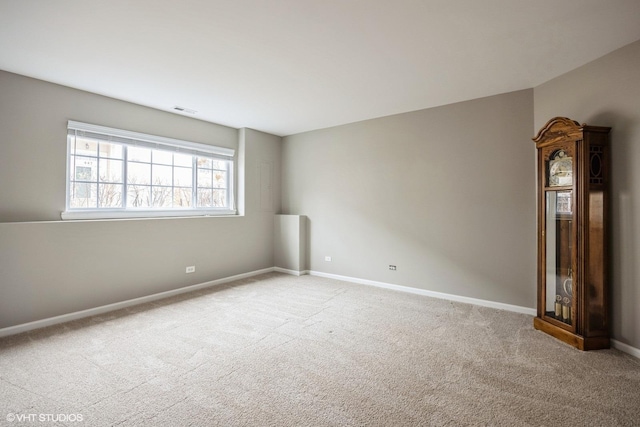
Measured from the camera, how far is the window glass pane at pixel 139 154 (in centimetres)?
405

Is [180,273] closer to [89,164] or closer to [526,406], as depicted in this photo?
[89,164]

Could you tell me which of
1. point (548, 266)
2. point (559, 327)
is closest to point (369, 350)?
point (559, 327)

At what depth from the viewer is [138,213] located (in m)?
4.09

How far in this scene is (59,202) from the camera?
3.40 metres

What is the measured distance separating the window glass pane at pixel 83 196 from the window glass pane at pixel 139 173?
0.44 metres

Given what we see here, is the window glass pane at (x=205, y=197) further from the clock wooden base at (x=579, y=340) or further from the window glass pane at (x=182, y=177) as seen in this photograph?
the clock wooden base at (x=579, y=340)

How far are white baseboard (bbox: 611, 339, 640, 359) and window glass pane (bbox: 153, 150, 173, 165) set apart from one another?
561cm

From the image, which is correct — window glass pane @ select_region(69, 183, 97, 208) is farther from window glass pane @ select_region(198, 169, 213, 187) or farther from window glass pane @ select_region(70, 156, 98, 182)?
window glass pane @ select_region(198, 169, 213, 187)

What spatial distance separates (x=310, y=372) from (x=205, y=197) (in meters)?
3.63

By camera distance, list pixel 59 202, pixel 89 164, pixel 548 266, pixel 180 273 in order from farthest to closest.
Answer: pixel 180 273
pixel 89 164
pixel 59 202
pixel 548 266

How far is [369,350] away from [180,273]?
3066mm

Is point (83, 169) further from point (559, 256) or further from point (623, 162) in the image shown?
point (623, 162)

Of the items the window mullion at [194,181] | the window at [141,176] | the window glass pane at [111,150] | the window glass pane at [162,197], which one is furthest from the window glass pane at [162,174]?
the window glass pane at [111,150]

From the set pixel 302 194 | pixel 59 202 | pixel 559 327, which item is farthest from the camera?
pixel 302 194
